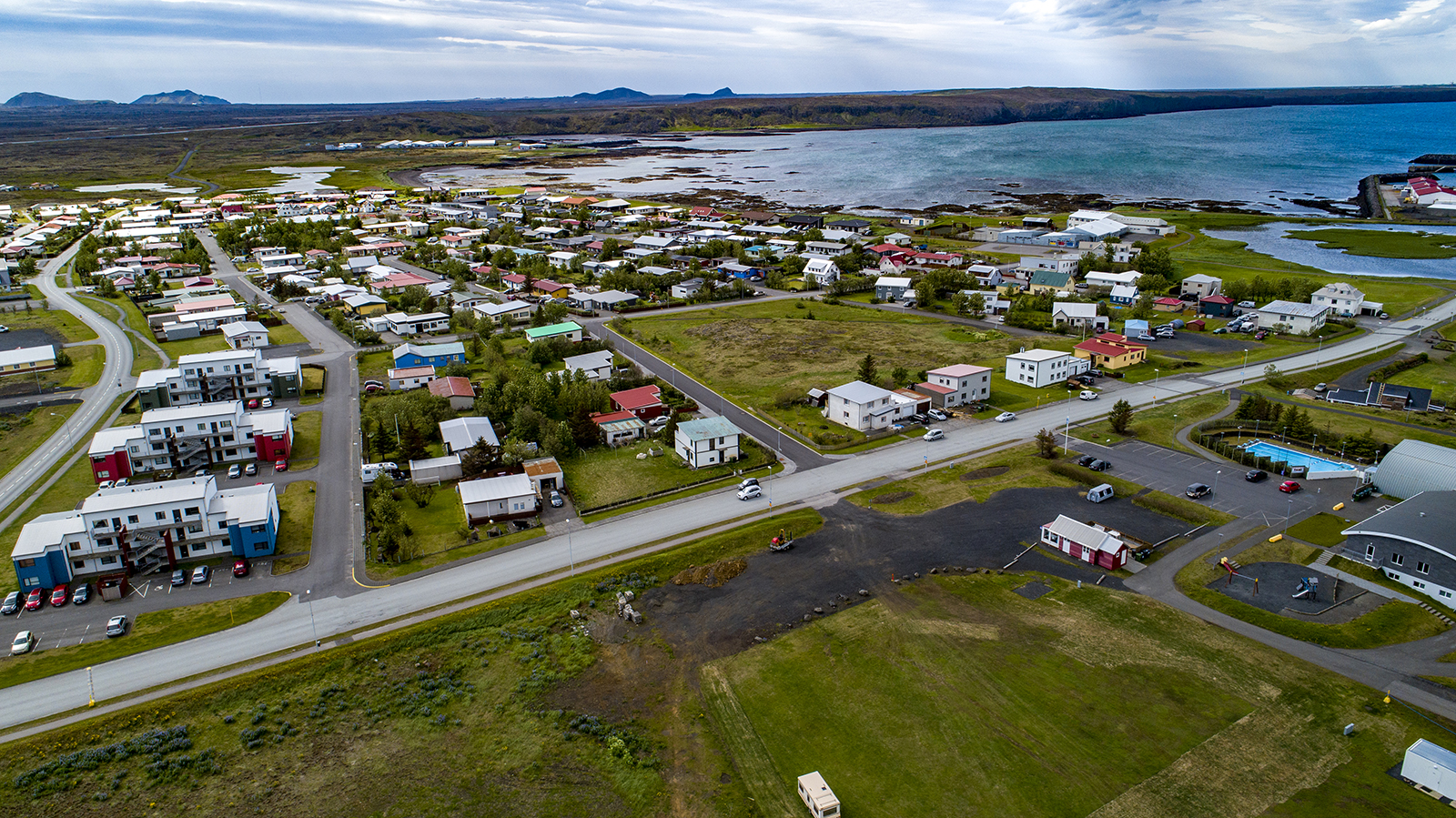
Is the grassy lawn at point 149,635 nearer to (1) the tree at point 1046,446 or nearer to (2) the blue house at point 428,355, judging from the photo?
(2) the blue house at point 428,355

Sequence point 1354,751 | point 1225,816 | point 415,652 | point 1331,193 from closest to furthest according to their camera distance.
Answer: point 1225,816, point 1354,751, point 415,652, point 1331,193

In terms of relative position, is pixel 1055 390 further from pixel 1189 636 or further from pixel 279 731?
pixel 279 731

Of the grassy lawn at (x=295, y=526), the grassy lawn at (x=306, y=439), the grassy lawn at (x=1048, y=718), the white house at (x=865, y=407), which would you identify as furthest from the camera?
the white house at (x=865, y=407)

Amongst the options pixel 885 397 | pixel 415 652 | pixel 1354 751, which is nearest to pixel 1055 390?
pixel 885 397

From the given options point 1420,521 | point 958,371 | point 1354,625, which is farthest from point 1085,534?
point 958,371

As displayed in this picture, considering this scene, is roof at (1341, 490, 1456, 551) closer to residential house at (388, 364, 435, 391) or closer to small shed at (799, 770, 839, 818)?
small shed at (799, 770, 839, 818)

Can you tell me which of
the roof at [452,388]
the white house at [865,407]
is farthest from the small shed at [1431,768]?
the roof at [452,388]
